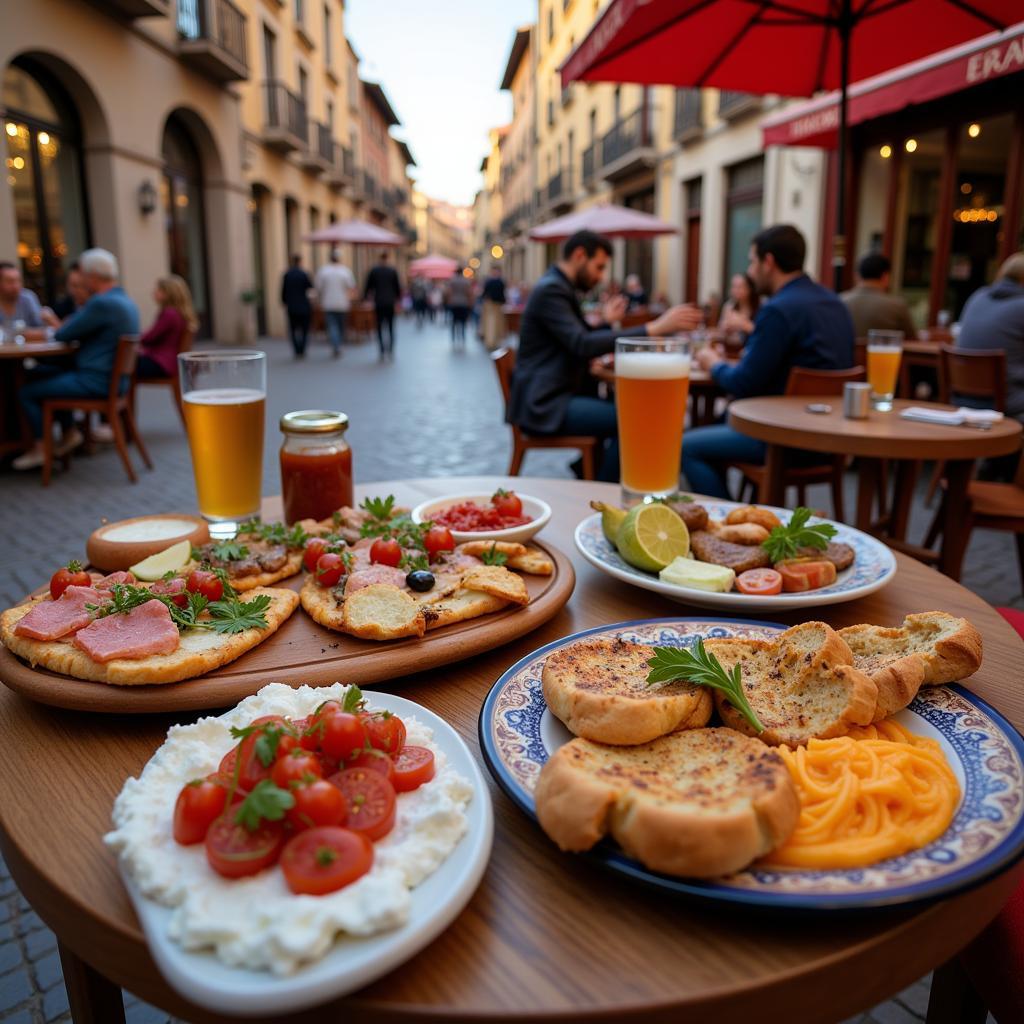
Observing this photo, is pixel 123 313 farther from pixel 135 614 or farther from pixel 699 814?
pixel 699 814

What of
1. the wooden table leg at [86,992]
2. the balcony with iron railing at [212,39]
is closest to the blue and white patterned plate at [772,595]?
the wooden table leg at [86,992]

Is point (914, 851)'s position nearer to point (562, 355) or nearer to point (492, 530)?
point (492, 530)

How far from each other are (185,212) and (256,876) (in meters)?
18.7

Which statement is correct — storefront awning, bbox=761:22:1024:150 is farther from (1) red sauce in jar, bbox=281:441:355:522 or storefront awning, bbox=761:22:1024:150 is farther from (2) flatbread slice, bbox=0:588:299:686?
(2) flatbread slice, bbox=0:588:299:686

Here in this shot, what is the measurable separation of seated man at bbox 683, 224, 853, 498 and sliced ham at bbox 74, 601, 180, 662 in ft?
11.7

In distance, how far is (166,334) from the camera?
309 inches

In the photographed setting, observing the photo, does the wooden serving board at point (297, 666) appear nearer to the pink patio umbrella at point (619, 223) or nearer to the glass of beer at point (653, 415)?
the glass of beer at point (653, 415)

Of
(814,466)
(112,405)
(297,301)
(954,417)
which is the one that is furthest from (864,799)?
(297,301)

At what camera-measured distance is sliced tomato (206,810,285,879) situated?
69 cm

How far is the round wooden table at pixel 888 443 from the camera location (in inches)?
110

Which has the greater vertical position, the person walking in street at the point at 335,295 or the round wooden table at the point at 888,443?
the person walking in street at the point at 335,295

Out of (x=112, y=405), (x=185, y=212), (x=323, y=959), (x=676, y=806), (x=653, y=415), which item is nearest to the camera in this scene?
(x=323, y=959)

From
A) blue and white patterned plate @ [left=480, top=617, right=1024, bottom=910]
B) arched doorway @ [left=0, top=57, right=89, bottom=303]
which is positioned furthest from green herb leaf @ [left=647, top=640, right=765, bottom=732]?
arched doorway @ [left=0, top=57, right=89, bottom=303]

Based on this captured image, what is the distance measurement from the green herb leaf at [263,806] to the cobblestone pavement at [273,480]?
1550 millimetres
